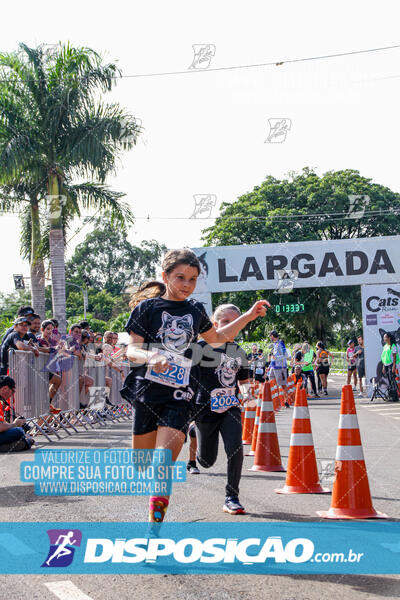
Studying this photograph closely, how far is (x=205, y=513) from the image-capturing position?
5723mm

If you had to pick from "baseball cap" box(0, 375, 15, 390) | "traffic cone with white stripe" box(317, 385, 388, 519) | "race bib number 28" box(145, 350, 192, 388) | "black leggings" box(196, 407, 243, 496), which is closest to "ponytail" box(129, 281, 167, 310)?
"race bib number 28" box(145, 350, 192, 388)

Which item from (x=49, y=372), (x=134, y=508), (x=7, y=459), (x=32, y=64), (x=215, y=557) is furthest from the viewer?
(x=32, y=64)

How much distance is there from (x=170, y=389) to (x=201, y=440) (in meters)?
1.75

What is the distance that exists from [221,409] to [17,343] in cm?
556

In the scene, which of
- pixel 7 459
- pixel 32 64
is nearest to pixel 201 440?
pixel 7 459

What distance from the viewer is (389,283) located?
2378 centimetres

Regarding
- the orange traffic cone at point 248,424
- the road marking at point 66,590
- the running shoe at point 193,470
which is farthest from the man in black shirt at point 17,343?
the road marking at point 66,590

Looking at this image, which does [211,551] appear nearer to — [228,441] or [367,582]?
[367,582]

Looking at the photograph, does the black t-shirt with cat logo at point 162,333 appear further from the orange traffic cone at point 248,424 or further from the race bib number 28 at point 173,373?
the orange traffic cone at point 248,424

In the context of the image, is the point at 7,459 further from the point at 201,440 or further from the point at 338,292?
the point at 338,292

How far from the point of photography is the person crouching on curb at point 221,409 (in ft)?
19.3

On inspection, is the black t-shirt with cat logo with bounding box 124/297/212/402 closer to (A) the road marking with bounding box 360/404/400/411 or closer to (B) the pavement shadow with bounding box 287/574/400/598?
(B) the pavement shadow with bounding box 287/574/400/598

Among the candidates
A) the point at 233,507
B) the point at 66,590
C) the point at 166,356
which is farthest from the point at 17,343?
the point at 66,590

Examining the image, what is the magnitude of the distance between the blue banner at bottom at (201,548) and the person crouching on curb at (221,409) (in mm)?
674
